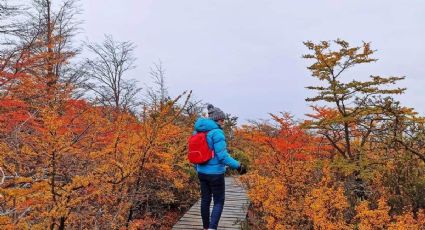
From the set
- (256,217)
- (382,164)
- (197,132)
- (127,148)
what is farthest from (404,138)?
(127,148)

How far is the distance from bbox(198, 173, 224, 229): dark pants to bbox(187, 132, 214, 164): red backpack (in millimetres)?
237

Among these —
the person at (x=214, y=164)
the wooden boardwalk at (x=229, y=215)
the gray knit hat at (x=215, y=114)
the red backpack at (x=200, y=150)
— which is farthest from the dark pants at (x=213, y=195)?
the wooden boardwalk at (x=229, y=215)

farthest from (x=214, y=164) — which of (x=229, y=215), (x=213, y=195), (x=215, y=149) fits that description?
(x=229, y=215)

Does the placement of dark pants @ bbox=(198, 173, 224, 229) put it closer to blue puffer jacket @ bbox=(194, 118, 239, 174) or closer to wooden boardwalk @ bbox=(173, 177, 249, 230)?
blue puffer jacket @ bbox=(194, 118, 239, 174)

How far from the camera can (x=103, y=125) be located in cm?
772

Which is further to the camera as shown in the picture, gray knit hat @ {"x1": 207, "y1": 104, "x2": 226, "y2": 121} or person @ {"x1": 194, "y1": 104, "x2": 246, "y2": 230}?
gray knit hat @ {"x1": 207, "y1": 104, "x2": 226, "y2": 121}

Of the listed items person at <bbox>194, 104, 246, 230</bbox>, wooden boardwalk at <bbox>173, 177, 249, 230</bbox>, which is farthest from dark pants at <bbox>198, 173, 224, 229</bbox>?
wooden boardwalk at <bbox>173, 177, 249, 230</bbox>

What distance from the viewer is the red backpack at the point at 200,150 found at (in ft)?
15.4

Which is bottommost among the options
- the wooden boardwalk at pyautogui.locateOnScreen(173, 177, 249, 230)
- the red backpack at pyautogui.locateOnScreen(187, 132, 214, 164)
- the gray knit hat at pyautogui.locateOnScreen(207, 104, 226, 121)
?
the wooden boardwalk at pyautogui.locateOnScreen(173, 177, 249, 230)

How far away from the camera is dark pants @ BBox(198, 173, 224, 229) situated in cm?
476

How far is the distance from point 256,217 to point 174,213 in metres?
3.48

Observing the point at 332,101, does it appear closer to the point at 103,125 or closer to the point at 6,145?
the point at 103,125

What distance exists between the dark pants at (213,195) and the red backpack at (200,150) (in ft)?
0.78

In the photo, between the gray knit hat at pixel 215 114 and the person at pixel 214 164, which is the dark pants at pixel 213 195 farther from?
the gray knit hat at pixel 215 114
